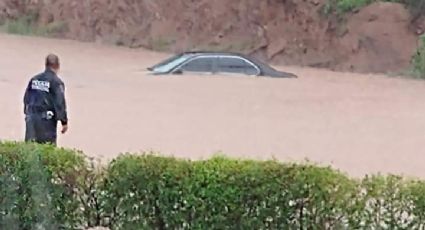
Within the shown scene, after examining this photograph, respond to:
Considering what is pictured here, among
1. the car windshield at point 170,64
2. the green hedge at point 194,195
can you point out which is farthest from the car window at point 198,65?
the green hedge at point 194,195

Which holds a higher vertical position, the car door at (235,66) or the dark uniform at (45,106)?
the car door at (235,66)

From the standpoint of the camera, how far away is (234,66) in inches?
1009

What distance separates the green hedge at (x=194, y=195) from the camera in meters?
6.36

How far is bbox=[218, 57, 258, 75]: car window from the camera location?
83.9 feet

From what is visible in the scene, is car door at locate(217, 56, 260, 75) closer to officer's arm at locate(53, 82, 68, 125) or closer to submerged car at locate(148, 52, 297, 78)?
submerged car at locate(148, 52, 297, 78)

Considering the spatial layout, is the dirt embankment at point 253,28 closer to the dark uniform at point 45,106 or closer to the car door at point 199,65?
the car door at point 199,65

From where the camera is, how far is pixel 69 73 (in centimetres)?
2773

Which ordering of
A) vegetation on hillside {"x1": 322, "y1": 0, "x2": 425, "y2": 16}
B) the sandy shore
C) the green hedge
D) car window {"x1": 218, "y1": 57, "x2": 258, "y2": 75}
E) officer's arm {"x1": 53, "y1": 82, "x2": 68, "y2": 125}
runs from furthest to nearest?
vegetation on hillside {"x1": 322, "y1": 0, "x2": 425, "y2": 16}, car window {"x1": 218, "y1": 57, "x2": 258, "y2": 75}, the sandy shore, officer's arm {"x1": 53, "y1": 82, "x2": 68, "y2": 125}, the green hedge

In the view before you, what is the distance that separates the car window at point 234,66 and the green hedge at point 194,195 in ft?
61.7

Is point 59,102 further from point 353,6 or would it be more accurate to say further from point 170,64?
point 353,6

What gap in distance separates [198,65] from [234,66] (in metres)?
0.89

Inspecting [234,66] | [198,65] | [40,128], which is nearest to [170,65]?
[198,65]

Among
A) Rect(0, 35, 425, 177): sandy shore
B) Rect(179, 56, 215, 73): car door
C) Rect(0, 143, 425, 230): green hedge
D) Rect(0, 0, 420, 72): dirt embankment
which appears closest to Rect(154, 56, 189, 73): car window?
Rect(179, 56, 215, 73): car door

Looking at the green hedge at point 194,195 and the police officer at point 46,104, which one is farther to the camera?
the police officer at point 46,104
